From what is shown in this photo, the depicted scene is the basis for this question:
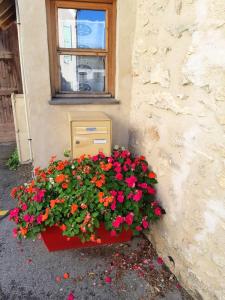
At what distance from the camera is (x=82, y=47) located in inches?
112

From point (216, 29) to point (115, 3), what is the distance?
162 cm

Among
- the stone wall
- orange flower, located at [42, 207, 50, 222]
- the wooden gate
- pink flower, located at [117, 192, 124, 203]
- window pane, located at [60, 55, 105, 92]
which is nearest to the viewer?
the stone wall

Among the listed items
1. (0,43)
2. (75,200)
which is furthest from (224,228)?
(0,43)

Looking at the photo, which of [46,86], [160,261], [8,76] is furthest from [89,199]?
[8,76]

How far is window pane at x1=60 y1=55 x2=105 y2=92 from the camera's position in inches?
114

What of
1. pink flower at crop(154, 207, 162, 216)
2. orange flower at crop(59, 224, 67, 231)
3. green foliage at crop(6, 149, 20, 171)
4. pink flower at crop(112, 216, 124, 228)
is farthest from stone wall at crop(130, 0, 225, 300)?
green foliage at crop(6, 149, 20, 171)

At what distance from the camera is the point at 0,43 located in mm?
5727

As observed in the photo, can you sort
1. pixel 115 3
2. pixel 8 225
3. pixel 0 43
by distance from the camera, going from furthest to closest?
1. pixel 0 43
2. pixel 8 225
3. pixel 115 3

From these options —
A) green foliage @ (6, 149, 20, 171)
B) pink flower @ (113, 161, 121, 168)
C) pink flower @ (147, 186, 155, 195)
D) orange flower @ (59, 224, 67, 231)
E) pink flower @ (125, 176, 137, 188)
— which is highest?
pink flower @ (113, 161, 121, 168)

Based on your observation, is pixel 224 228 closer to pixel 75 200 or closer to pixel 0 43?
pixel 75 200

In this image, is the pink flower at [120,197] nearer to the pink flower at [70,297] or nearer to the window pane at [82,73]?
the pink flower at [70,297]

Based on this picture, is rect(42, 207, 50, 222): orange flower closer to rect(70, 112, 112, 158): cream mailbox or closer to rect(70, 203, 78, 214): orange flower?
rect(70, 203, 78, 214): orange flower

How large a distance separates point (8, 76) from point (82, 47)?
3807 mm

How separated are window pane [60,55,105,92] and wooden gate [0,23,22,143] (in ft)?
11.8
